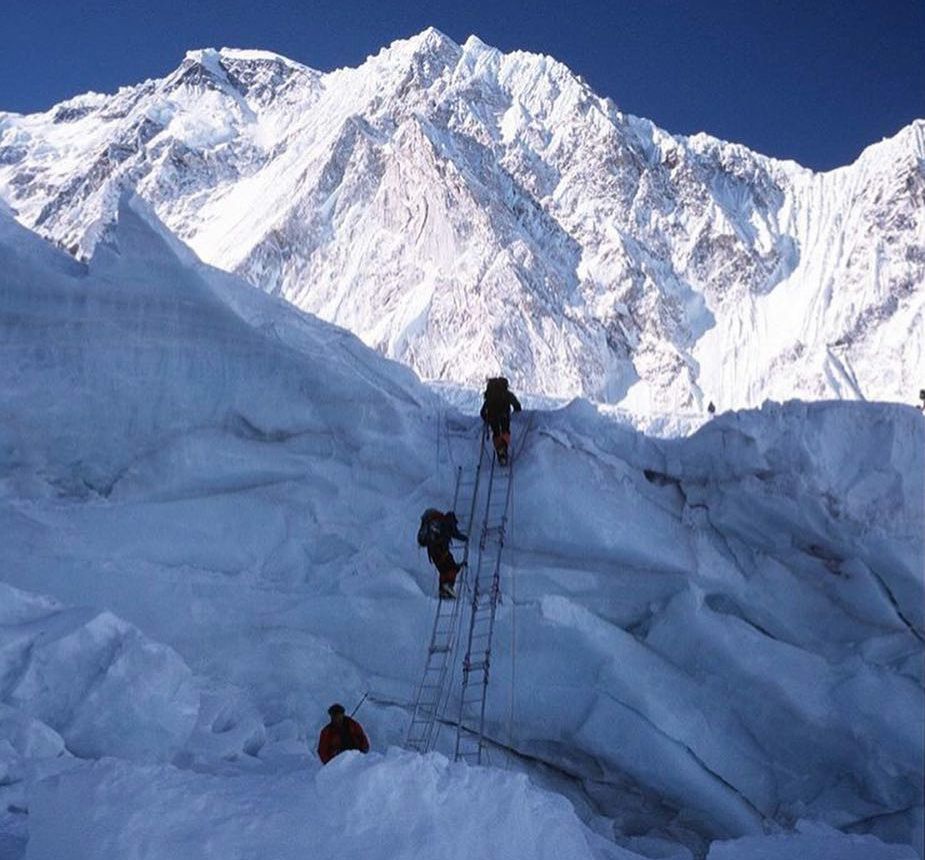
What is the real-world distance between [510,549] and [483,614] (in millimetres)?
613

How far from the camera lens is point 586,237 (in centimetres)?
6216

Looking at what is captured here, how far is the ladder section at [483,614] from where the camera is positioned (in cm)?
720

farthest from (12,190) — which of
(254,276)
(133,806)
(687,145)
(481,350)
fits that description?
(133,806)

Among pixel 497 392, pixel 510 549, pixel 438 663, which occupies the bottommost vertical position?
pixel 438 663

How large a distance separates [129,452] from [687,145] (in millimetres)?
72106

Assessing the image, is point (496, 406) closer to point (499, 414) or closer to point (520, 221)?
point (499, 414)

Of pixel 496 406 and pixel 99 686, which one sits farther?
pixel 496 406

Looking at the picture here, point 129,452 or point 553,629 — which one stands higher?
point 129,452

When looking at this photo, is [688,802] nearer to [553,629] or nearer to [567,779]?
[567,779]

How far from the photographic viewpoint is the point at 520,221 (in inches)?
2319

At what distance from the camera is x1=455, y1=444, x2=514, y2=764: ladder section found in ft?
23.6

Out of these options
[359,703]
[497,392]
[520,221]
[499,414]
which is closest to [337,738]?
[359,703]

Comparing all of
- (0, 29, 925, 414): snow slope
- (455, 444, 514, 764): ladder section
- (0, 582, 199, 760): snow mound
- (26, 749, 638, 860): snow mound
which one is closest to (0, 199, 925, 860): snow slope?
(455, 444, 514, 764): ladder section

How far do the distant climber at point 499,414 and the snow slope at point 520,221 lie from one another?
37.2 metres
